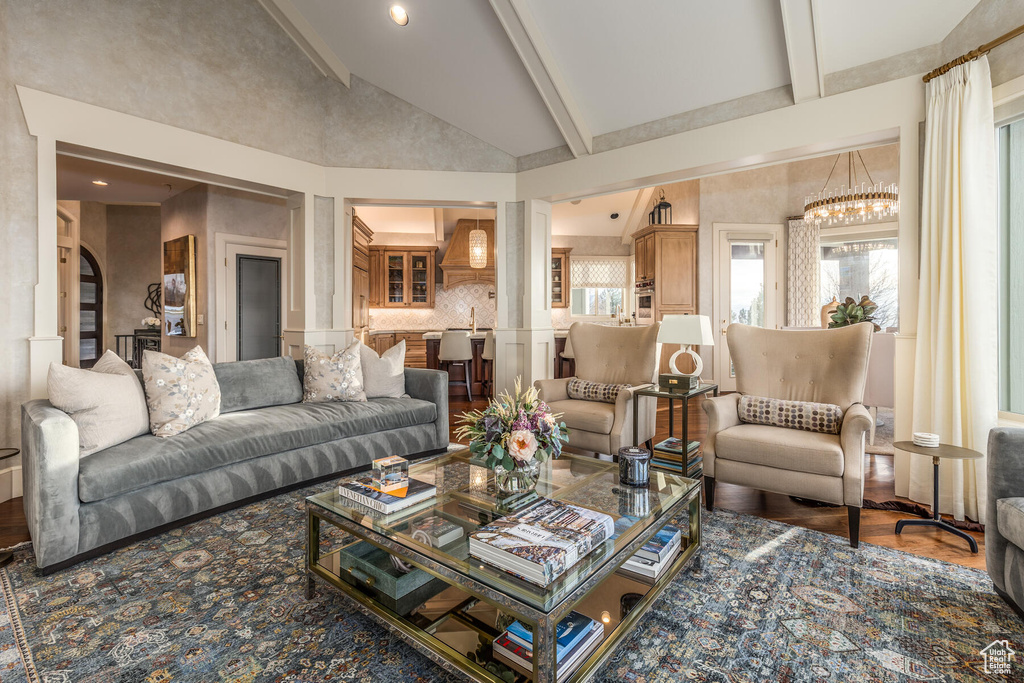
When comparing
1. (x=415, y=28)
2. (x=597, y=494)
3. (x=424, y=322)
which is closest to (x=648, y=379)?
(x=597, y=494)

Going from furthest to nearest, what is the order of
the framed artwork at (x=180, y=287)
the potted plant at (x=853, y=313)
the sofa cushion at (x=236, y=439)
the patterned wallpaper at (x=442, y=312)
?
the patterned wallpaper at (x=442, y=312) → the framed artwork at (x=180, y=287) → the potted plant at (x=853, y=313) → the sofa cushion at (x=236, y=439)

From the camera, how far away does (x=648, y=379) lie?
150 inches

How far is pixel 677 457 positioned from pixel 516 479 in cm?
129

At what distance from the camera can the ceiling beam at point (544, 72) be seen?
3516 mm

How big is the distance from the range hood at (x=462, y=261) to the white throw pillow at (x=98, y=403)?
6707mm

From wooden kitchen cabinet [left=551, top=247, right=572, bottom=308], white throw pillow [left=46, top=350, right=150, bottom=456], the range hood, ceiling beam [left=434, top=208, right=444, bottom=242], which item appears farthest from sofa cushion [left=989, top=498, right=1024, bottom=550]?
the range hood

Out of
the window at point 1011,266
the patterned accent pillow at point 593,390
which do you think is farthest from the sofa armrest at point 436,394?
the window at point 1011,266

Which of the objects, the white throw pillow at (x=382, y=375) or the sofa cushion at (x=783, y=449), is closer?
the sofa cushion at (x=783, y=449)

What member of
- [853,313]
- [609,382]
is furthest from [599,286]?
[609,382]

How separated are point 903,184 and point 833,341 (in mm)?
1076

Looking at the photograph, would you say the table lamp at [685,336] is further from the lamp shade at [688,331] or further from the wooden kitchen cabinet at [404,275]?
the wooden kitchen cabinet at [404,275]

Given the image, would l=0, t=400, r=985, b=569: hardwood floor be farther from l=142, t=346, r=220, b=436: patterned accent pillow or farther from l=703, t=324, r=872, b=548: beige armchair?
l=142, t=346, r=220, b=436: patterned accent pillow

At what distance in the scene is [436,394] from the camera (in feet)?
12.8

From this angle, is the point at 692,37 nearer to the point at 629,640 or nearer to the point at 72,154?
the point at 629,640
